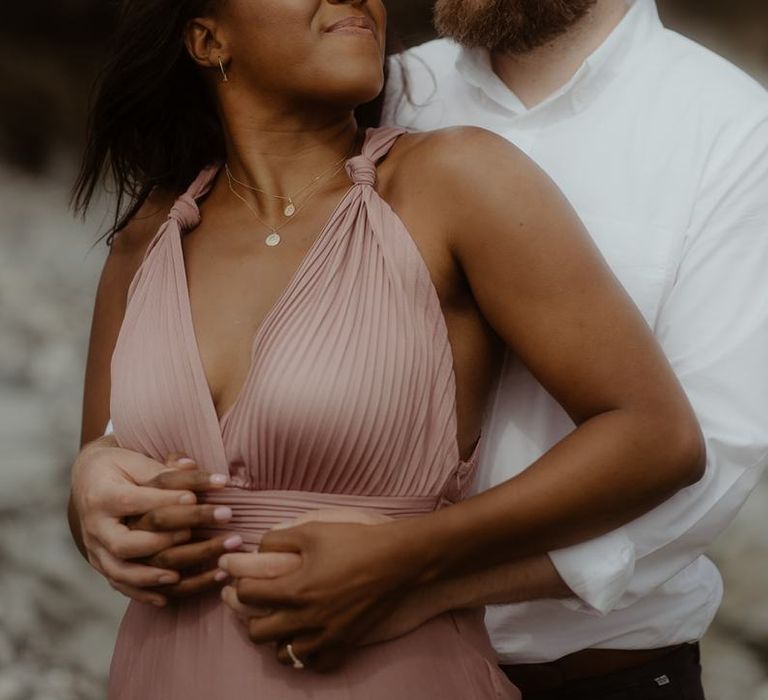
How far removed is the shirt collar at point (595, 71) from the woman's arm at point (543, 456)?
0.32m

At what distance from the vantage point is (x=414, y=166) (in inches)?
66.1

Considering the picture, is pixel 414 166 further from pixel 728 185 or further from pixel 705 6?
pixel 705 6

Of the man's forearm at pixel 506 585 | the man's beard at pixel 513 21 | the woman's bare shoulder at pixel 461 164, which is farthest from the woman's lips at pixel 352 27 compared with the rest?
the man's forearm at pixel 506 585

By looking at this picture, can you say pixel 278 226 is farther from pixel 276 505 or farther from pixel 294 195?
pixel 276 505

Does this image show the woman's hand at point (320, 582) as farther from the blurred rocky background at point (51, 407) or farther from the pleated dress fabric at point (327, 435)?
the blurred rocky background at point (51, 407)

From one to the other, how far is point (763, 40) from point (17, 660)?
2.36m

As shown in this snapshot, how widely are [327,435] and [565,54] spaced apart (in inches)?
29.7

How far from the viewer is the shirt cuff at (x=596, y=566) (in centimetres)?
158

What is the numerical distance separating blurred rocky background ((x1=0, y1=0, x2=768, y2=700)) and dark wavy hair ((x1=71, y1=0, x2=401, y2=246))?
51.1 inches

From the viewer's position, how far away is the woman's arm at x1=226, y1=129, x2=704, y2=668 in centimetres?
148

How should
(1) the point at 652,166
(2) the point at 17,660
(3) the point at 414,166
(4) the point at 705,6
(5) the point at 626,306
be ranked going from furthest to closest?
(2) the point at 17,660
(4) the point at 705,6
(1) the point at 652,166
(3) the point at 414,166
(5) the point at 626,306

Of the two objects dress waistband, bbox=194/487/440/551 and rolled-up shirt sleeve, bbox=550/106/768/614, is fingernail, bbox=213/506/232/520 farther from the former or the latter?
rolled-up shirt sleeve, bbox=550/106/768/614

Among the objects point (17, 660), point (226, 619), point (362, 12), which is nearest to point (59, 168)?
point (17, 660)

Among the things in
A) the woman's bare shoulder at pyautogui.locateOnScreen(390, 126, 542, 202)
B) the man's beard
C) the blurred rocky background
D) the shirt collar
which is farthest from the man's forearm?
the blurred rocky background
